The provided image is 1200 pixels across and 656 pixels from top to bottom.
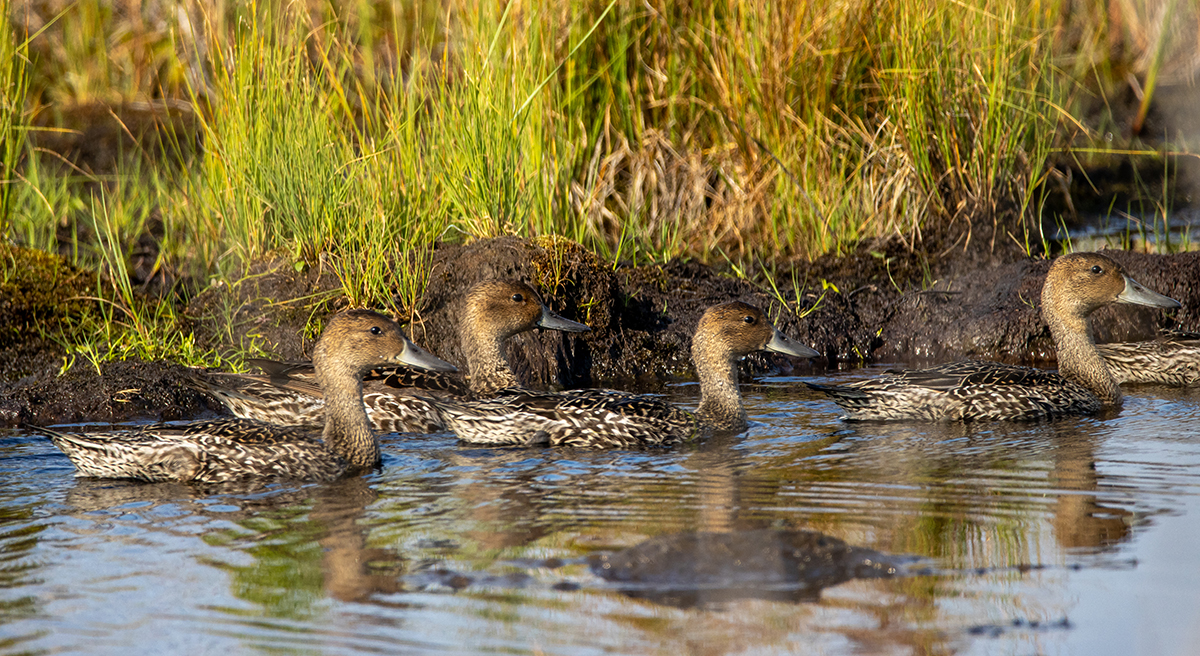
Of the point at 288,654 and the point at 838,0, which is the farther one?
the point at 838,0

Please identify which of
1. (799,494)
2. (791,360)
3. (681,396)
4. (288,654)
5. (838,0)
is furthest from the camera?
(838,0)

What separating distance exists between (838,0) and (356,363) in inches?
219

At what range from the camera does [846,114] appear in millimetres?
11312

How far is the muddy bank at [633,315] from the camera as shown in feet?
30.8

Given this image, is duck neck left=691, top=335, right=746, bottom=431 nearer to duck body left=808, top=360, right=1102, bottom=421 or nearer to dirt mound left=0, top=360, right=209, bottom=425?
duck body left=808, top=360, right=1102, bottom=421

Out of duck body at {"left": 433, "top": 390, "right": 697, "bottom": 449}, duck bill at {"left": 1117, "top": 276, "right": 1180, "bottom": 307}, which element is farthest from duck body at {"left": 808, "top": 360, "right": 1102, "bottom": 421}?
duck bill at {"left": 1117, "top": 276, "right": 1180, "bottom": 307}

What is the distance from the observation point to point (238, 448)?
23.0 ft

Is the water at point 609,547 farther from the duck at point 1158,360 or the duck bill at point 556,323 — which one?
Result: the duck at point 1158,360

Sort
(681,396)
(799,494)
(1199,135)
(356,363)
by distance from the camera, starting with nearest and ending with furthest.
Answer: (799,494) → (356,363) → (681,396) → (1199,135)

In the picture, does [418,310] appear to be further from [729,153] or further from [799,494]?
[799,494]

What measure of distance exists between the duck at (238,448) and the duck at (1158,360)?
5.02 metres

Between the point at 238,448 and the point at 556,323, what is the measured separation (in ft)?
8.47

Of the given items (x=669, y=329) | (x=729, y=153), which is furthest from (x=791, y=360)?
(x=729, y=153)

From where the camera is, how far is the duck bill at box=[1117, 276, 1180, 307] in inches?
364
